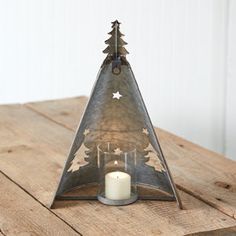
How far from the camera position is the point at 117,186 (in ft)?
4.96

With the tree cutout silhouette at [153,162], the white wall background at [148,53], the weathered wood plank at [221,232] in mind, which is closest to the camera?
the weathered wood plank at [221,232]

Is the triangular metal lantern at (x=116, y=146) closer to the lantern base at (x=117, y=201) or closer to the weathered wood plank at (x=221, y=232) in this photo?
the lantern base at (x=117, y=201)

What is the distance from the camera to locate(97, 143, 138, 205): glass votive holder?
1.52 metres

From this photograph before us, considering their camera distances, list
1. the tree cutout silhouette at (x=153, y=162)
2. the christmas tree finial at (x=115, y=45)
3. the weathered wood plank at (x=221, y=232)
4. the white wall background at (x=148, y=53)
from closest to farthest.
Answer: the weathered wood plank at (x=221, y=232), the christmas tree finial at (x=115, y=45), the tree cutout silhouette at (x=153, y=162), the white wall background at (x=148, y=53)

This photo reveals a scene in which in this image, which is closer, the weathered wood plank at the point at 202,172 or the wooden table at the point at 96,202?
the wooden table at the point at 96,202

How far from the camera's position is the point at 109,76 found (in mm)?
1529

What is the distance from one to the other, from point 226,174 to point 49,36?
6.15ft

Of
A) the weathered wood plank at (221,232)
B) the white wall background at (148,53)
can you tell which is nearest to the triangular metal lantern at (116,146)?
the weathered wood plank at (221,232)

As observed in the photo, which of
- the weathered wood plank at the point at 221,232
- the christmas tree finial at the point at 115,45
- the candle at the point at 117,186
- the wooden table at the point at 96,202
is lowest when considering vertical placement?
the weathered wood plank at the point at 221,232

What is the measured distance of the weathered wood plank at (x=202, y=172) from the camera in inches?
60.3

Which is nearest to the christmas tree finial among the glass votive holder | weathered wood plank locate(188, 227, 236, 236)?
the glass votive holder

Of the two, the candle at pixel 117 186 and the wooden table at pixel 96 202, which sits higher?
the candle at pixel 117 186

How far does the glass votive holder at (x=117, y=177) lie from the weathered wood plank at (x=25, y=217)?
141 mm

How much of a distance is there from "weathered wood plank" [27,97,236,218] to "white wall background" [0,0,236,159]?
123 cm
